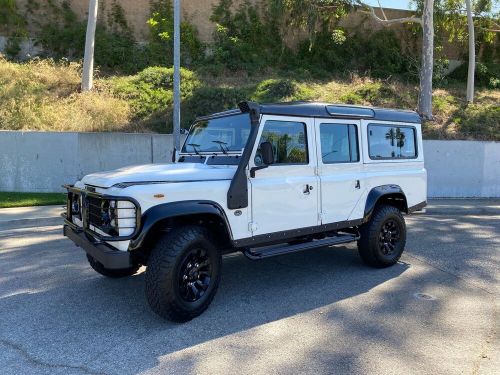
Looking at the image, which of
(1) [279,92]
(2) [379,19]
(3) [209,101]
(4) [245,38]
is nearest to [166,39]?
(4) [245,38]

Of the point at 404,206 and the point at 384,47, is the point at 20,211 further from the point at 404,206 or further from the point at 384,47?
the point at 384,47

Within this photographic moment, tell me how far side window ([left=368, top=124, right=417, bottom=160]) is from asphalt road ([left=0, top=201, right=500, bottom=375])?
1.64 meters

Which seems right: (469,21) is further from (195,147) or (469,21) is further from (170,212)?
(170,212)

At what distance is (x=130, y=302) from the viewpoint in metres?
4.98

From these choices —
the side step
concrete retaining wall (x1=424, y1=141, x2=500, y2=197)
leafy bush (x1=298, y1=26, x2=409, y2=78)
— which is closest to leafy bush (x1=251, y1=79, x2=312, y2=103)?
leafy bush (x1=298, y1=26, x2=409, y2=78)

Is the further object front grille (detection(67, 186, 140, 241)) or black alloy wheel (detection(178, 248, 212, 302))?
black alloy wheel (detection(178, 248, 212, 302))

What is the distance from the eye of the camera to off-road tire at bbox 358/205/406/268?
20.1ft

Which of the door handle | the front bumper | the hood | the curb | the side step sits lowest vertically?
the curb

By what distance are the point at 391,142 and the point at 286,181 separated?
2.31 meters

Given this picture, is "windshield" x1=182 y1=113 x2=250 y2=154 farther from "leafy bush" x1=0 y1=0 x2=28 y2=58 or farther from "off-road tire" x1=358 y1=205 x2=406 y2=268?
"leafy bush" x1=0 y1=0 x2=28 y2=58

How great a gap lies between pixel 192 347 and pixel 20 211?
8203 mm

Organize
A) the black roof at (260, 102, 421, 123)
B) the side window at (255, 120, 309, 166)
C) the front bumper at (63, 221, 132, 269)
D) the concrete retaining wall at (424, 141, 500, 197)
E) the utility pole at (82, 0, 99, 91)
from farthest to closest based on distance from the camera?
1. the utility pole at (82, 0, 99, 91)
2. the concrete retaining wall at (424, 141, 500, 197)
3. the black roof at (260, 102, 421, 123)
4. the side window at (255, 120, 309, 166)
5. the front bumper at (63, 221, 132, 269)

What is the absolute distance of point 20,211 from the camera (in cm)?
1048

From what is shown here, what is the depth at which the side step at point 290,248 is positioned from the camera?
489 cm
